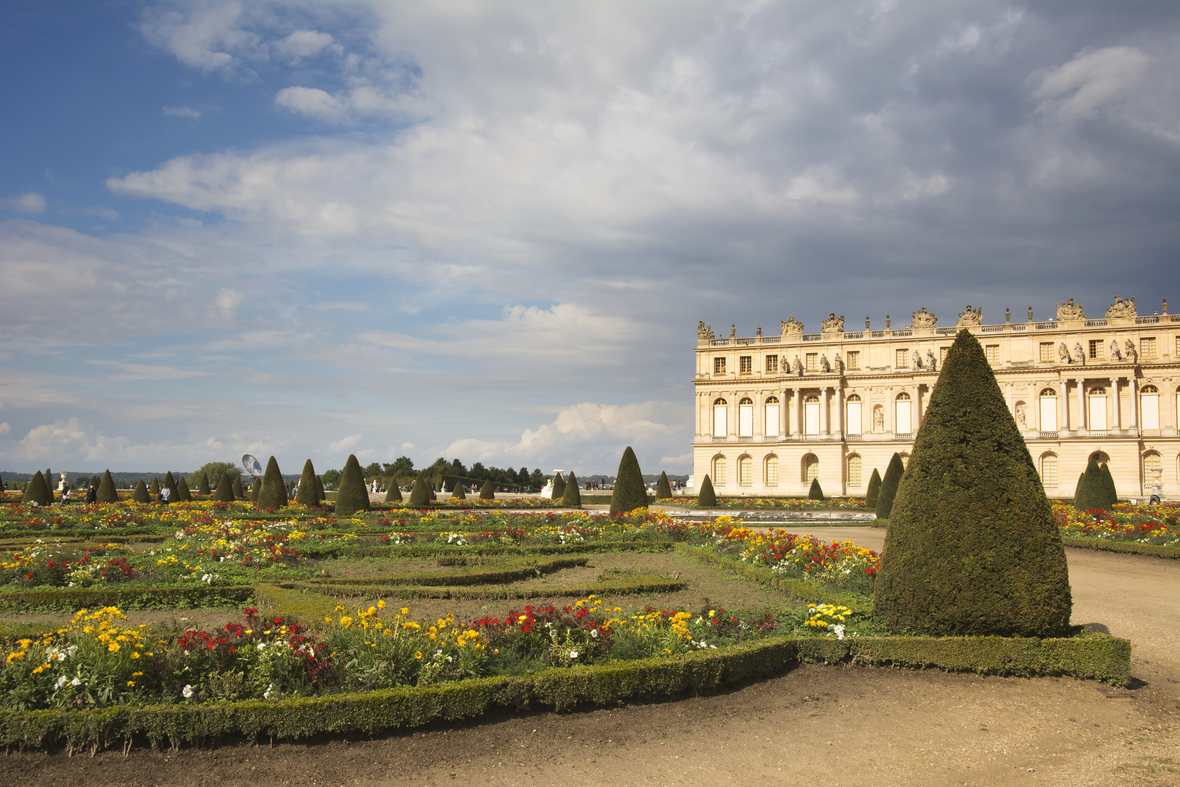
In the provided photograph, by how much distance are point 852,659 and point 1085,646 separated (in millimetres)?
2348

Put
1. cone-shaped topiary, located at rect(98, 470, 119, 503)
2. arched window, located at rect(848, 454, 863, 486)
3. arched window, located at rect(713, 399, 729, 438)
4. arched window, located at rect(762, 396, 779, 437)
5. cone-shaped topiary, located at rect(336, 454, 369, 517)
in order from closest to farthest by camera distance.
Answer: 1. cone-shaped topiary, located at rect(336, 454, 369, 517)
2. cone-shaped topiary, located at rect(98, 470, 119, 503)
3. arched window, located at rect(848, 454, 863, 486)
4. arched window, located at rect(762, 396, 779, 437)
5. arched window, located at rect(713, 399, 729, 438)

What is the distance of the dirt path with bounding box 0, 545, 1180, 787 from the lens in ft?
18.6

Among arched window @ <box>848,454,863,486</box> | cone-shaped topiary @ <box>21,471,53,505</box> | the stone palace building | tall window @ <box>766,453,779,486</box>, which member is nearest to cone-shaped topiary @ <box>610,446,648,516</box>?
cone-shaped topiary @ <box>21,471,53,505</box>

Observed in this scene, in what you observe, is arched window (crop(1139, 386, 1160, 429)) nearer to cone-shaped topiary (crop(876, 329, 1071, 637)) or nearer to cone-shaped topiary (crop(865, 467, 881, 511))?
cone-shaped topiary (crop(865, 467, 881, 511))

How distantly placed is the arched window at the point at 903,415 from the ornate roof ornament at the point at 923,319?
537cm

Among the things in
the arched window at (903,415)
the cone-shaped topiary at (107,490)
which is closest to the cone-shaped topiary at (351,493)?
the cone-shaped topiary at (107,490)

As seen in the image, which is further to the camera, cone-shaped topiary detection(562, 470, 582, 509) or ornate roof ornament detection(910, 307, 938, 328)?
ornate roof ornament detection(910, 307, 938, 328)

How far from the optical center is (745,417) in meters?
61.5

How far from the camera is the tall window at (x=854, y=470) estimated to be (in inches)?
2293

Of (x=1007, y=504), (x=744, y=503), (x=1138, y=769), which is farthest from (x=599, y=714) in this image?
(x=744, y=503)

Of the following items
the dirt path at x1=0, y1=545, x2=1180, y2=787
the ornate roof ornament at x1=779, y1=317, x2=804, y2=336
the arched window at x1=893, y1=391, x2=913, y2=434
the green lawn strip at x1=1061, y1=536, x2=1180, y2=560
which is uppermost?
the ornate roof ornament at x1=779, y1=317, x2=804, y2=336

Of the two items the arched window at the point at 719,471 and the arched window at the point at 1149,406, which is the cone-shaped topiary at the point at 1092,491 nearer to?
the arched window at the point at 1149,406

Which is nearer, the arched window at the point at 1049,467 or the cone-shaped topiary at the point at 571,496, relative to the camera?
the cone-shaped topiary at the point at 571,496

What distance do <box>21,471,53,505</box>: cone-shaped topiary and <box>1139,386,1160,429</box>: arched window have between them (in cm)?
6515
